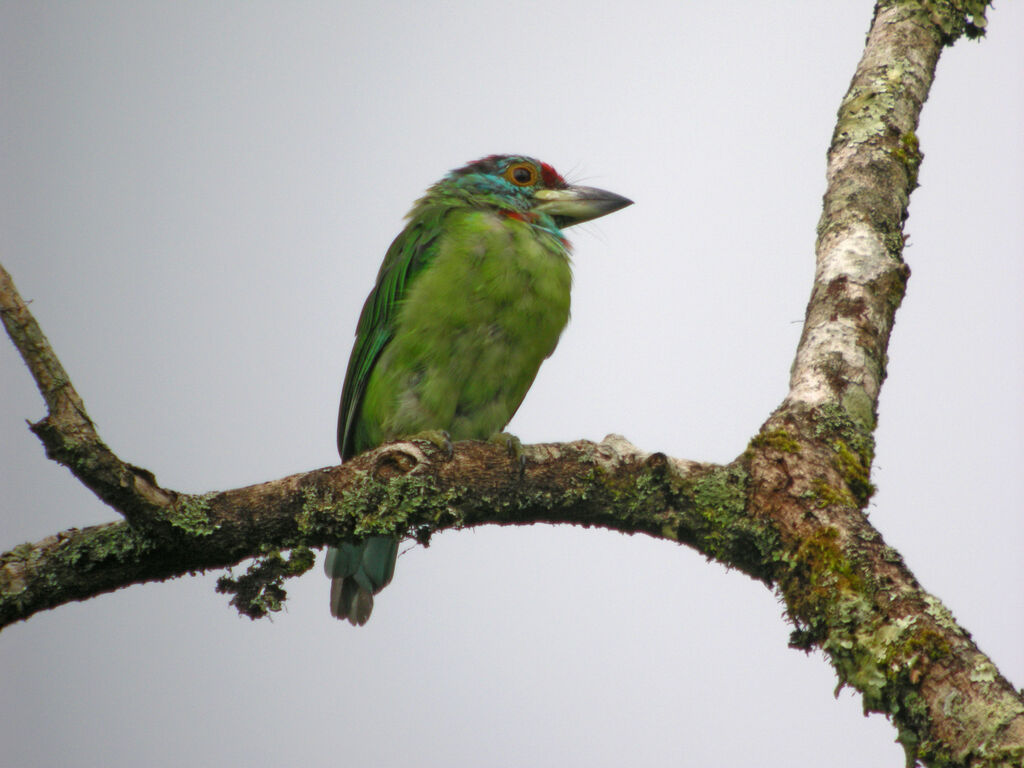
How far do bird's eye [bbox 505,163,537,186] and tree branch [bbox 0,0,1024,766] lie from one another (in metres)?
1.99

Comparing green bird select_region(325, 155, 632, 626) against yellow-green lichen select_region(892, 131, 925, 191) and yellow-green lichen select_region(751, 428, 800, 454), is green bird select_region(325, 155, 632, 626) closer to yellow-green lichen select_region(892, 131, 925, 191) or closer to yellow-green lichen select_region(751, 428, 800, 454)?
yellow-green lichen select_region(892, 131, 925, 191)

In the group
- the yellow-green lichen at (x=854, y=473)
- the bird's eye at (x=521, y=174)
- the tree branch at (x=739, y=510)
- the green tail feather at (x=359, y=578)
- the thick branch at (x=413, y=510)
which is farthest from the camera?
the bird's eye at (x=521, y=174)

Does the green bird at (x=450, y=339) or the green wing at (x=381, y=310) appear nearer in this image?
the green bird at (x=450, y=339)

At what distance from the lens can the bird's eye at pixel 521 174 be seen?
481 cm

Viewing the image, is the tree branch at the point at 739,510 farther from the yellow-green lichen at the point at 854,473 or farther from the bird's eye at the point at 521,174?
the bird's eye at the point at 521,174

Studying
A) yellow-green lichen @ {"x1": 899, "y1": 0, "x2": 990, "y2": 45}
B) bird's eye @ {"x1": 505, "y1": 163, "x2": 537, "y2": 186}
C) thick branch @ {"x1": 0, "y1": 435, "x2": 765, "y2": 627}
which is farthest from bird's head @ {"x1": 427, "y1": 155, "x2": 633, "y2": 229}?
thick branch @ {"x1": 0, "y1": 435, "x2": 765, "y2": 627}

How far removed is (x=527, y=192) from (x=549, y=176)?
189mm

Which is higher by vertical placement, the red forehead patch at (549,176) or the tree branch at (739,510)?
the red forehead patch at (549,176)

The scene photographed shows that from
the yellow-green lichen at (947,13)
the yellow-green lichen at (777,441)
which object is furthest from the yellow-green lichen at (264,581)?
the yellow-green lichen at (947,13)

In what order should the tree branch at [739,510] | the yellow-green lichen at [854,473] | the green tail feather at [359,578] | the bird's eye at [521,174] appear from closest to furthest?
the tree branch at [739,510]
the yellow-green lichen at [854,473]
the green tail feather at [359,578]
the bird's eye at [521,174]

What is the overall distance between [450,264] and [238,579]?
1871 millimetres

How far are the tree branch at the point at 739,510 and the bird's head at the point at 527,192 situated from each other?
1.76 m

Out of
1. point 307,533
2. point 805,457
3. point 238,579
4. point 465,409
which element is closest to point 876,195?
point 805,457

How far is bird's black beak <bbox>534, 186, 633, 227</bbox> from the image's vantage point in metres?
4.70
